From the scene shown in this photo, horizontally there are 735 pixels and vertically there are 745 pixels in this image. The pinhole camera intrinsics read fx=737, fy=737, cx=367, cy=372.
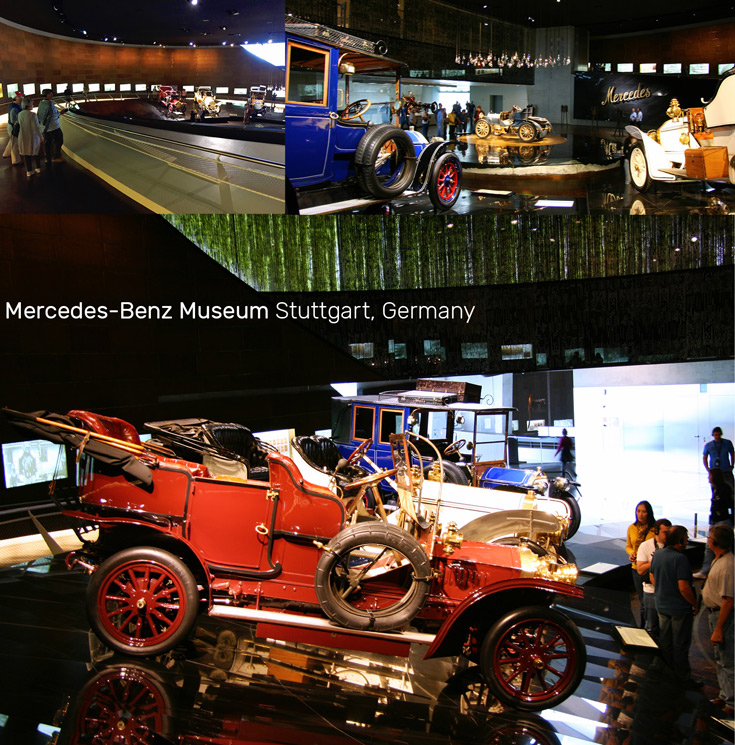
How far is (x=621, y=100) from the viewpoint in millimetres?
5879

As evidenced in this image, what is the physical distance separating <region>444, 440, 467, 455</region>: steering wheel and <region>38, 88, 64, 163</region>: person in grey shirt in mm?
3760

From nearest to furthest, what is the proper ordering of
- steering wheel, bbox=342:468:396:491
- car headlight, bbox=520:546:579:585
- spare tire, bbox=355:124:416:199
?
car headlight, bbox=520:546:579:585
steering wheel, bbox=342:468:396:491
spare tire, bbox=355:124:416:199

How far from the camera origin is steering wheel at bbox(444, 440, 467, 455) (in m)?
6.11

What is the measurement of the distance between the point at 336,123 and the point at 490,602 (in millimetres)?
3577

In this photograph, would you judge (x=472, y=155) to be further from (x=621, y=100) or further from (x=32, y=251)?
(x=32, y=251)

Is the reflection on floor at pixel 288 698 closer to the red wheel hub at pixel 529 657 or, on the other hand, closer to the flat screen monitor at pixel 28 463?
the red wheel hub at pixel 529 657

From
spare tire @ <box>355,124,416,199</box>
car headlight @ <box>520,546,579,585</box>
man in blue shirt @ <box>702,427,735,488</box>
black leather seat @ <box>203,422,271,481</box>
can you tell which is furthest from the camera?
man in blue shirt @ <box>702,427,735,488</box>

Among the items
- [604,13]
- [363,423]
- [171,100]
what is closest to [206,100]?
[171,100]

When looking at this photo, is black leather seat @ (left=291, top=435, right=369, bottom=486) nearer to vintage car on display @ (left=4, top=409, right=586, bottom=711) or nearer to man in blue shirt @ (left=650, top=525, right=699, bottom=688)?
vintage car on display @ (left=4, top=409, right=586, bottom=711)

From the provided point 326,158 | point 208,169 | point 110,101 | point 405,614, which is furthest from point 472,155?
point 405,614

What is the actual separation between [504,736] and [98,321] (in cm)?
456

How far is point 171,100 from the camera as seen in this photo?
5672 millimetres

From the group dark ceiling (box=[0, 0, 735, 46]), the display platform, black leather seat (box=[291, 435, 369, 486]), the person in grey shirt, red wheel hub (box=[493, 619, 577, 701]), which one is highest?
dark ceiling (box=[0, 0, 735, 46])

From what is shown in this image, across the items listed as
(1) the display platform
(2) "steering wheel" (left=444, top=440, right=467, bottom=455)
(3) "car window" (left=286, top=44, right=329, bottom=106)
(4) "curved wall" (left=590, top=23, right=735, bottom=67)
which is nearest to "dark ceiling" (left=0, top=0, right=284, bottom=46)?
(3) "car window" (left=286, top=44, right=329, bottom=106)
